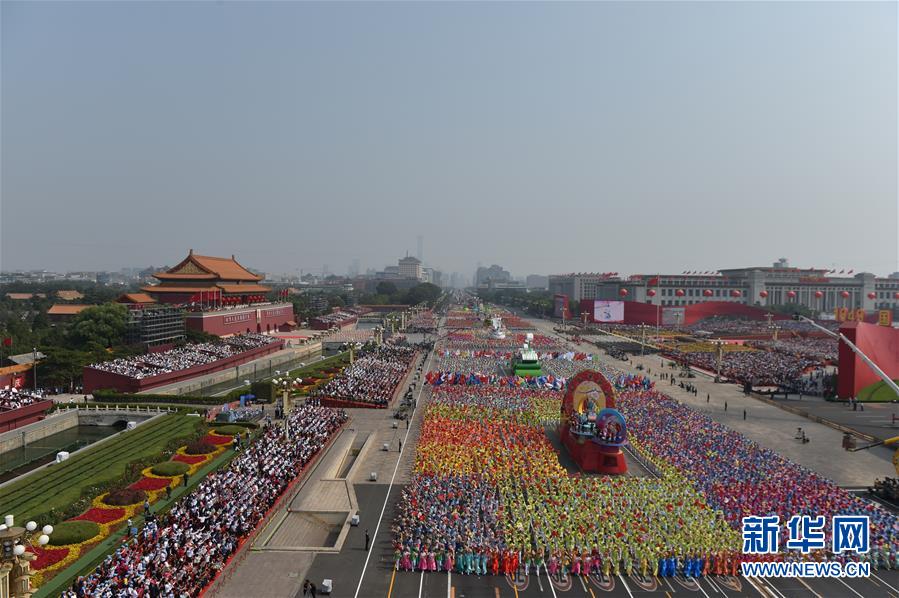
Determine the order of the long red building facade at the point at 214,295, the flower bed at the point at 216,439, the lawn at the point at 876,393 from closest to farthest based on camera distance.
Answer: the flower bed at the point at 216,439 → the lawn at the point at 876,393 → the long red building facade at the point at 214,295

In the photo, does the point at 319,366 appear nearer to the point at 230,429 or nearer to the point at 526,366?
the point at 526,366

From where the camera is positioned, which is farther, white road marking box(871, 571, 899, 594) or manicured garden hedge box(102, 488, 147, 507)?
manicured garden hedge box(102, 488, 147, 507)

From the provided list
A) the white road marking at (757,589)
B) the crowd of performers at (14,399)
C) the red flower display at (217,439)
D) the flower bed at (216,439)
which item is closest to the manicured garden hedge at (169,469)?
the flower bed at (216,439)

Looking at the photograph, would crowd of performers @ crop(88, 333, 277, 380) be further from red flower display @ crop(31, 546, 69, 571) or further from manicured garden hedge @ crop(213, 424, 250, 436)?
red flower display @ crop(31, 546, 69, 571)

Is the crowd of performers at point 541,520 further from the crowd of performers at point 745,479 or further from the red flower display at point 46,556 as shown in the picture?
the red flower display at point 46,556

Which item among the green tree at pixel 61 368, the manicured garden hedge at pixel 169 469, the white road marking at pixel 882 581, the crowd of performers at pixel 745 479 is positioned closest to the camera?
the white road marking at pixel 882 581

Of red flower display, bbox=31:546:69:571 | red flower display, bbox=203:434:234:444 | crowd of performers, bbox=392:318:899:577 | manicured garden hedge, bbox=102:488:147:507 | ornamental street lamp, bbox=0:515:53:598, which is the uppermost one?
ornamental street lamp, bbox=0:515:53:598

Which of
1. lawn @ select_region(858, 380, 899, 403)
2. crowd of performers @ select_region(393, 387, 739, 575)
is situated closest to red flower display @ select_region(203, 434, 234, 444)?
crowd of performers @ select_region(393, 387, 739, 575)
